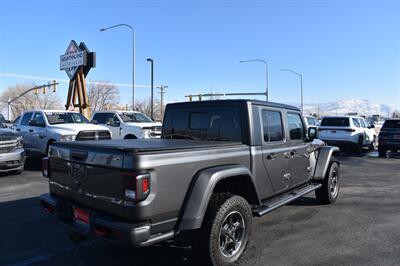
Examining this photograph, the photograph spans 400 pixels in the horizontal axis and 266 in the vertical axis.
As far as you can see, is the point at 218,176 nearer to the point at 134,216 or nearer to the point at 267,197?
the point at 134,216

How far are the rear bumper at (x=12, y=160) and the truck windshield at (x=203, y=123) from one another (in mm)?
6102

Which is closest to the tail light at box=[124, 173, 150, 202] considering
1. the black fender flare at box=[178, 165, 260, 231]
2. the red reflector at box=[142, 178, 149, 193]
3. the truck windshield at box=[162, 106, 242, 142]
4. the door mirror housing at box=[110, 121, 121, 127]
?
the red reflector at box=[142, 178, 149, 193]

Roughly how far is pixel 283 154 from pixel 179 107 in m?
1.74

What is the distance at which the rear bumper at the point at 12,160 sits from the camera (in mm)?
9750

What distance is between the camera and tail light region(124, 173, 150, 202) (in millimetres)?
3260

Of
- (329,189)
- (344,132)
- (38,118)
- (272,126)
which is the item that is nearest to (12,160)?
(38,118)

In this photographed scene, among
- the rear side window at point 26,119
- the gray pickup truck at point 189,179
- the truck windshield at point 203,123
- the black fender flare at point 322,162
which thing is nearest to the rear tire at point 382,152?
the black fender flare at point 322,162

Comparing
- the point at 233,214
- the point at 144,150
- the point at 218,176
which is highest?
the point at 144,150

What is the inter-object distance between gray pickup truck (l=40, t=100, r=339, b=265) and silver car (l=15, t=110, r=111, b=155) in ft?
22.3

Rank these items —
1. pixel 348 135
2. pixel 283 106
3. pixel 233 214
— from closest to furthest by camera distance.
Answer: pixel 233 214 < pixel 283 106 < pixel 348 135

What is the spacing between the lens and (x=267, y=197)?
4.98m

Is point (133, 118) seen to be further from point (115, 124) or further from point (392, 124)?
point (392, 124)

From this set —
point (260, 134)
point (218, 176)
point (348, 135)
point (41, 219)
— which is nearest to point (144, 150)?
point (218, 176)

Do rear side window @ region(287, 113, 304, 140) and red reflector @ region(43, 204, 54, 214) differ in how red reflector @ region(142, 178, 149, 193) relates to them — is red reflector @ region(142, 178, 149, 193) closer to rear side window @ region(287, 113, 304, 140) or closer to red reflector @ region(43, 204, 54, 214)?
red reflector @ region(43, 204, 54, 214)
